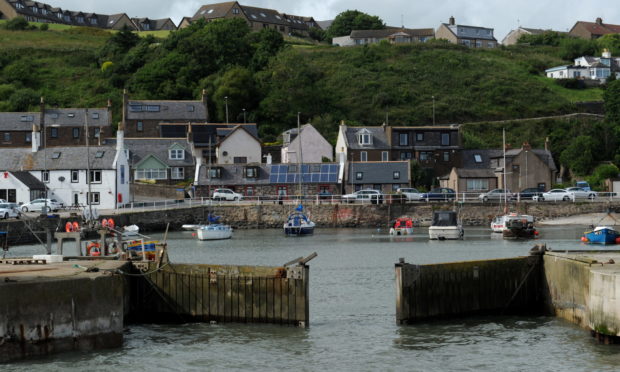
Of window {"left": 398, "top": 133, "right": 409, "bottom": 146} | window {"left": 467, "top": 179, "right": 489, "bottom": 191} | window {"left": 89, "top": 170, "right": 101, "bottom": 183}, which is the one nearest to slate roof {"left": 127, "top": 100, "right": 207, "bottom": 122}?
window {"left": 398, "top": 133, "right": 409, "bottom": 146}

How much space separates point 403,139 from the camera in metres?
105

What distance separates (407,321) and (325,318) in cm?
368

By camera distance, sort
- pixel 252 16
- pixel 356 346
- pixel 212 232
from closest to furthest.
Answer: pixel 356 346, pixel 212 232, pixel 252 16

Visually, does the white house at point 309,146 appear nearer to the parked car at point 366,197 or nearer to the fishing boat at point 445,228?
the parked car at point 366,197

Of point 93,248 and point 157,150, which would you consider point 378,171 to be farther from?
point 93,248

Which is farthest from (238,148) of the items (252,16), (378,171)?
(252,16)

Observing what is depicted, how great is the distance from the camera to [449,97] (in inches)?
5571

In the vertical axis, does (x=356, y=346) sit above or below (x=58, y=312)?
below

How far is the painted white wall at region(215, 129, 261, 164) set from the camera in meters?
105

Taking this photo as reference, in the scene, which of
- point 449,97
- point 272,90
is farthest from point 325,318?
point 449,97

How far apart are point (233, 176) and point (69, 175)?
16465mm

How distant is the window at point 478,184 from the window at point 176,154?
101 ft

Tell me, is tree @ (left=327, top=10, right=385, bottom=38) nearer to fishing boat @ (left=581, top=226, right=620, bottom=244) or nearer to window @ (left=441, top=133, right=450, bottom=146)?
window @ (left=441, top=133, right=450, bottom=146)

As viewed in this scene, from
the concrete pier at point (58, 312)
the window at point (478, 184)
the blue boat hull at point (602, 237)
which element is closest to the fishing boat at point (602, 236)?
the blue boat hull at point (602, 237)
